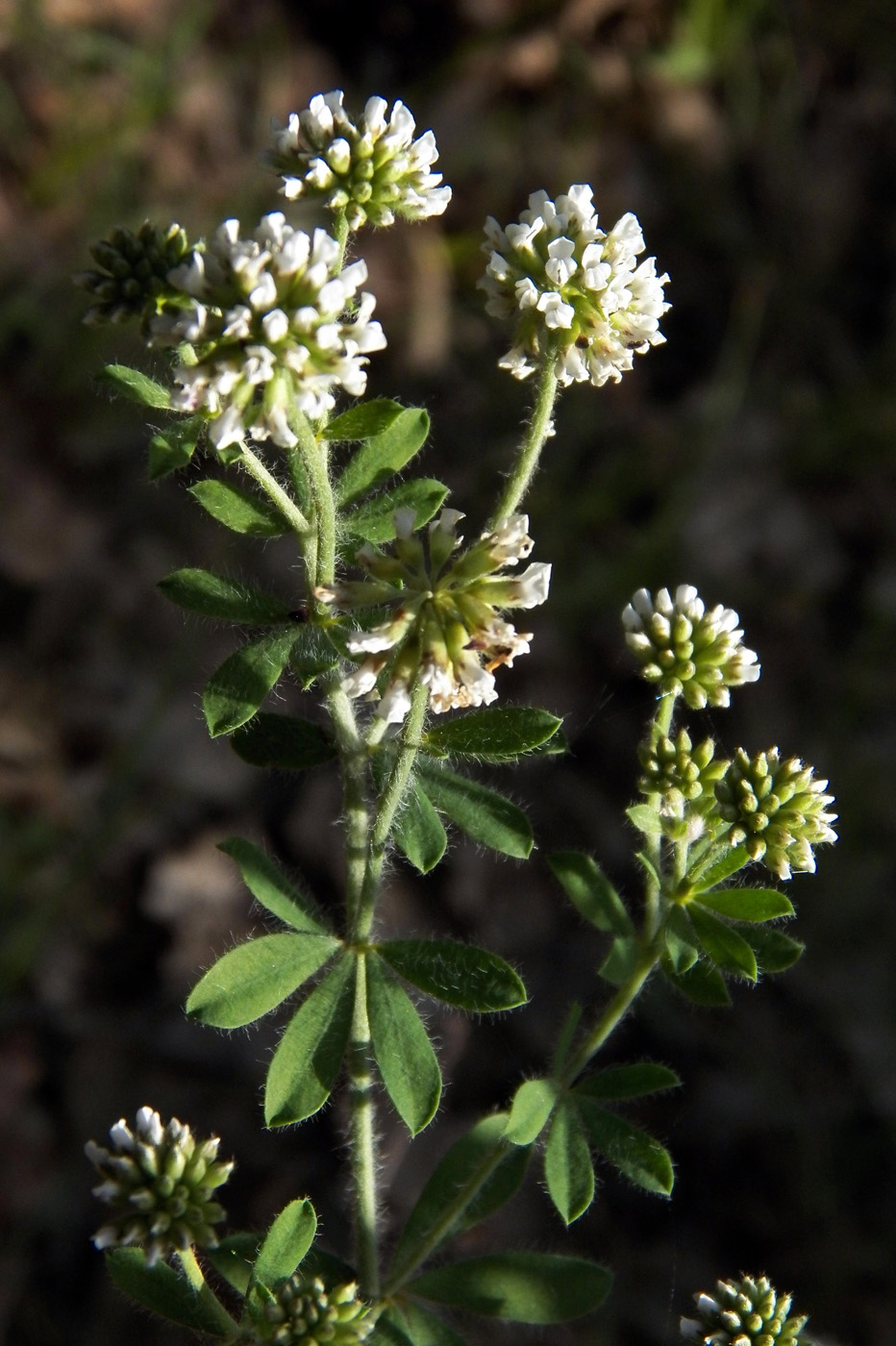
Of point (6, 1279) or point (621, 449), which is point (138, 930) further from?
point (621, 449)

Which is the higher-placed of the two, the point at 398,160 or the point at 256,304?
the point at 398,160

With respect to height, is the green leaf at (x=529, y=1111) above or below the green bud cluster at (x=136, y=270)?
below

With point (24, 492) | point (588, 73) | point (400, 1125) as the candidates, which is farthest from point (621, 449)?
point (400, 1125)

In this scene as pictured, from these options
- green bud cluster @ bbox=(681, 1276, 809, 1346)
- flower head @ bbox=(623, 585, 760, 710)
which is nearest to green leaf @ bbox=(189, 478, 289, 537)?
flower head @ bbox=(623, 585, 760, 710)

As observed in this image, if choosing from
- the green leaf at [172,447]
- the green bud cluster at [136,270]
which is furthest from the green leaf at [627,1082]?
the green bud cluster at [136,270]

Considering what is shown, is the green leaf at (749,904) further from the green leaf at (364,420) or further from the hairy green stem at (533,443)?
the green leaf at (364,420)

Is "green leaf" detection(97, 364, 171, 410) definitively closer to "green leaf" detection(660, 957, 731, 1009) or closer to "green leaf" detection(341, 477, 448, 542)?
"green leaf" detection(341, 477, 448, 542)
